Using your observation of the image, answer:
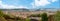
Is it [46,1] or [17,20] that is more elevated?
[46,1]

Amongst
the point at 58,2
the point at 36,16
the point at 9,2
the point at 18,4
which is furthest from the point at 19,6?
the point at 58,2

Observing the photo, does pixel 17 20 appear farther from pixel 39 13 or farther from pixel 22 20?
pixel 39 13

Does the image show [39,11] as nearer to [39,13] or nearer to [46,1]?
[39,13]

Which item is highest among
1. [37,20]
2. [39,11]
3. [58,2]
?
[58,2]

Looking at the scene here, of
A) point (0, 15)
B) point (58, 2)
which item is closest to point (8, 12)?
point (0, 15)

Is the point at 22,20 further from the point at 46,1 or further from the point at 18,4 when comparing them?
the point at 46,1

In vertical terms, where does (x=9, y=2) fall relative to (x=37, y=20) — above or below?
above

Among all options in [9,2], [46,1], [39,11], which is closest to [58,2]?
[46,1]
